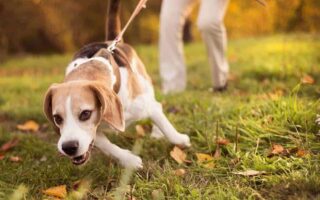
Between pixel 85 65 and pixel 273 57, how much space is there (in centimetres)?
517

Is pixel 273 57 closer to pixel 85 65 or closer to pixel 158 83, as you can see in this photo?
pixel 158 83

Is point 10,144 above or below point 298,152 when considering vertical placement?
below

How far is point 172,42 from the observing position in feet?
19.2

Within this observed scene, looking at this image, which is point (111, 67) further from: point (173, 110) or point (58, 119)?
point (173, 110)

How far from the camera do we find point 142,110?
12.2 ft

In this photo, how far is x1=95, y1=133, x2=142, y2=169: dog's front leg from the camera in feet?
11.5

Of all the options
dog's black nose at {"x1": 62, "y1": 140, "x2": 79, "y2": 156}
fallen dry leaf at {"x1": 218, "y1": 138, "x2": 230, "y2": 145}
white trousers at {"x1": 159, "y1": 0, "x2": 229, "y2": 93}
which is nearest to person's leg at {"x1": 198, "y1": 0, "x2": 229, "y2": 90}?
white trousers at {"x1": 159, "y1": 0, "x2": 229, "y2": 93}

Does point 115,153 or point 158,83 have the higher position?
point 115,153

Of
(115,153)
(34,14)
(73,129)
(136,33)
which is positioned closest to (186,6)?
(115,153)

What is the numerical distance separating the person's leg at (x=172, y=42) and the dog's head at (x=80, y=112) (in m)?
2.64

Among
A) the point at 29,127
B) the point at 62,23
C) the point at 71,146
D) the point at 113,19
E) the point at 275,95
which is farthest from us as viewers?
the point at 62,23

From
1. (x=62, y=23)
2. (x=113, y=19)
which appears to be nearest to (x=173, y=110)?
(x=113, y=19)

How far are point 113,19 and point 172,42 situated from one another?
153cm

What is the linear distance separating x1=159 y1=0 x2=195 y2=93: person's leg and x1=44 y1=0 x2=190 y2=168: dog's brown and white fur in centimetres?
161
